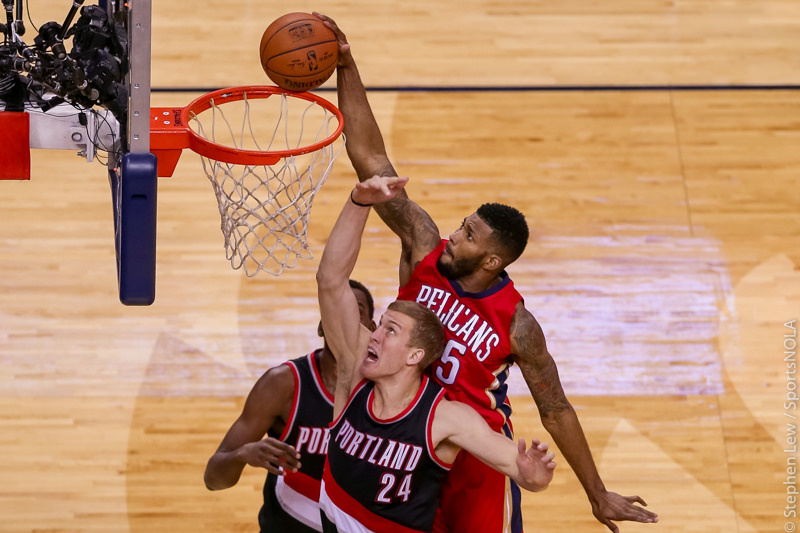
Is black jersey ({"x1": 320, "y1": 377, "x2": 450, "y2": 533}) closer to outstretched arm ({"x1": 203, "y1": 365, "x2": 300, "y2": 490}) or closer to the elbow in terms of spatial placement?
the elbow

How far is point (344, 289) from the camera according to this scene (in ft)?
12.6

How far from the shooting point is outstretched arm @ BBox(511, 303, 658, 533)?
4086 mm

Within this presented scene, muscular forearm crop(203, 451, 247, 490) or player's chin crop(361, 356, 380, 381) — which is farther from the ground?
player's chin crop(361, 356, 380, 381)

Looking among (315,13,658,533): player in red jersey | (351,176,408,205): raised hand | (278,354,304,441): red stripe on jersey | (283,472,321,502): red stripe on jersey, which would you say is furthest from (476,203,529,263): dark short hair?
(283,472,321,502): red stripe on jersey

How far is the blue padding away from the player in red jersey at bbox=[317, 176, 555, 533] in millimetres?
632

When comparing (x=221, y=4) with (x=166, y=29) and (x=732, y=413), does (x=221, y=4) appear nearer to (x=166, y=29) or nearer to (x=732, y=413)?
(x=166, y=29)

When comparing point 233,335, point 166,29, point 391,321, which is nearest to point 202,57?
point 166,29

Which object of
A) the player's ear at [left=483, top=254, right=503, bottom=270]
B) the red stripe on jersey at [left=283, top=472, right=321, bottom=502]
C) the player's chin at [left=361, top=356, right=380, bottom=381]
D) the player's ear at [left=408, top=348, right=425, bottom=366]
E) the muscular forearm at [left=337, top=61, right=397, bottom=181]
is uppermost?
the muscular forearm at [left=337, top=61, right=397, bottom=181]

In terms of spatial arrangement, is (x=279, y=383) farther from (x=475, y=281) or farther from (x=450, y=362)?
(x=475, y=281)

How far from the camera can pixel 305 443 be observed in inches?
168

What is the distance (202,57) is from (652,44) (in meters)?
3.10

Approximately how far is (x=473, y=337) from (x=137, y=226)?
1.31 m

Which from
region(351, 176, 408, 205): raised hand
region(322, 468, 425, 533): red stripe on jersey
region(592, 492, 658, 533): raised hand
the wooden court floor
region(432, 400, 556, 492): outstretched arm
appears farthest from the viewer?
the wooden court floor

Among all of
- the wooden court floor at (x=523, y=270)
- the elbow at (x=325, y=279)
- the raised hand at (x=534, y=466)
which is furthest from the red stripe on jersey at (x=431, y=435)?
the wooden court floor at (x=523, y=270)
